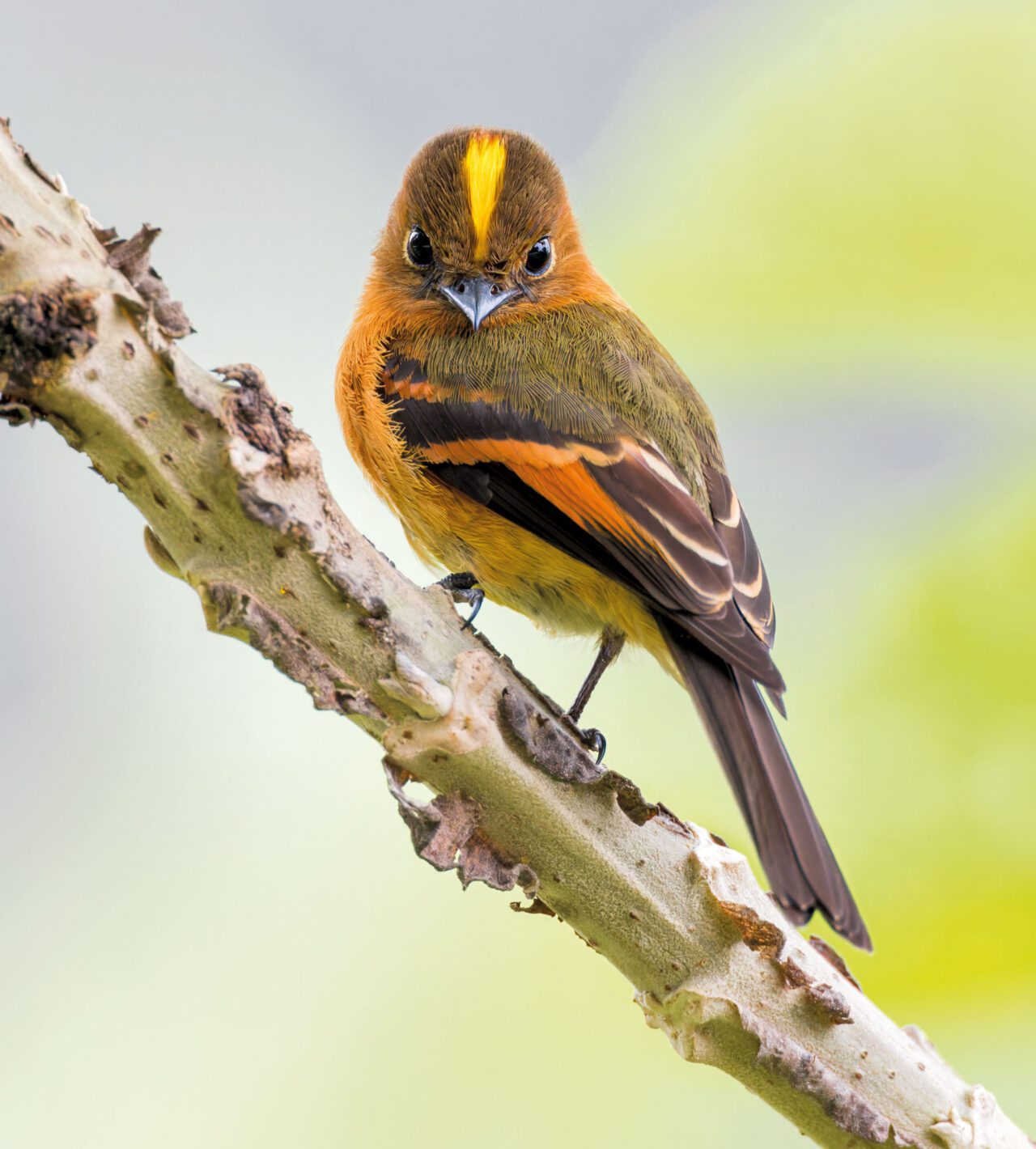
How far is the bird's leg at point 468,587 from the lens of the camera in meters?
2.22

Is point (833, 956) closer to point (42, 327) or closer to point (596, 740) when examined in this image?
point (596, 740)

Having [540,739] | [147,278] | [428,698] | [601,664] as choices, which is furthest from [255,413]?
[601,664]

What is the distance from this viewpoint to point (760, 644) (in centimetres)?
191

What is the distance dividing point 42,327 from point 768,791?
113cm

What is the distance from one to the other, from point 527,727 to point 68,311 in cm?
65

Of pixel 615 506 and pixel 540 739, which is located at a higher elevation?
pixel 615 506

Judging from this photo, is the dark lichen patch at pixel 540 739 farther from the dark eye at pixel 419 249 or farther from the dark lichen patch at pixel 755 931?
the dark eye at pixel 419 249

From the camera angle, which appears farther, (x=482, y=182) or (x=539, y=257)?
(x=539, y=257)

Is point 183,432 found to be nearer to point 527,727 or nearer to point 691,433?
point 527,727

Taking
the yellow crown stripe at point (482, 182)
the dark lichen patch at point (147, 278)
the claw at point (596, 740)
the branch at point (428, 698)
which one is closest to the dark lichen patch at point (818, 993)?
A: the branch at point (428, 698)

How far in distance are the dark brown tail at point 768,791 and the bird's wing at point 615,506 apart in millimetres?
51

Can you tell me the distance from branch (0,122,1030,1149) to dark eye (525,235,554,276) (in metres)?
1.26

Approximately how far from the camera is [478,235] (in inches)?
98.1

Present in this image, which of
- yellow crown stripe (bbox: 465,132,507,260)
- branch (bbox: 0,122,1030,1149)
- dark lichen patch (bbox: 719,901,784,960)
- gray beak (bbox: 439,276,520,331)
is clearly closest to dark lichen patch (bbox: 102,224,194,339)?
branch (bbox: 0,122,1030,1149)
